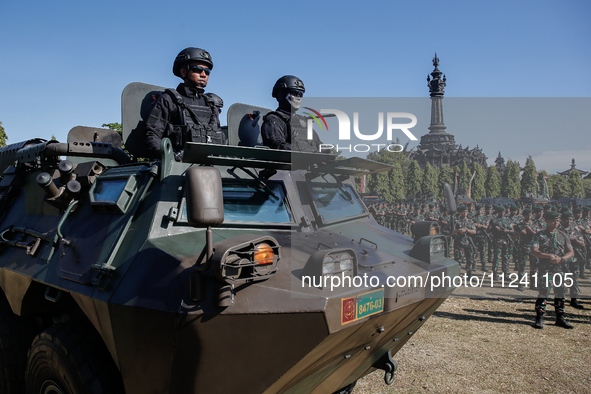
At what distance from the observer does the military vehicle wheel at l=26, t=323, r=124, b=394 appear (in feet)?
9.72

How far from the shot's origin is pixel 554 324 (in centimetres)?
793

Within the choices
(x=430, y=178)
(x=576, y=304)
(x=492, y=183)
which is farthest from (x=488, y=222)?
(x=430, y=178)

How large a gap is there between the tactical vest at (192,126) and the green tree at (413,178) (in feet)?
18.1

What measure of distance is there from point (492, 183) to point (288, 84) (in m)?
9.82

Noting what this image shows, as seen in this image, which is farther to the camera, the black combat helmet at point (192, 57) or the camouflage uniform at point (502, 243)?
the camouflage uniform at point (502, 243)

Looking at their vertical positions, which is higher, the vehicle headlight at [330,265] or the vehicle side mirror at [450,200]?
the vehicle side mirror at [450,200]

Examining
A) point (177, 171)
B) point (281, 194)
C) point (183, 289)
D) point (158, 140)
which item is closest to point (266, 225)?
point (281, 194)

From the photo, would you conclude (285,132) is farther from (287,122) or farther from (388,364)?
(388,364)

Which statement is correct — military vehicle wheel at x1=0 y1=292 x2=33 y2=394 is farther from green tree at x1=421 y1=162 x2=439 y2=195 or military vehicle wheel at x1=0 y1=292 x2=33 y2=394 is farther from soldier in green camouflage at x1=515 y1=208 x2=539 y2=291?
soldier in green camouflage at x1=515 y1=208 x2=539 y2=291

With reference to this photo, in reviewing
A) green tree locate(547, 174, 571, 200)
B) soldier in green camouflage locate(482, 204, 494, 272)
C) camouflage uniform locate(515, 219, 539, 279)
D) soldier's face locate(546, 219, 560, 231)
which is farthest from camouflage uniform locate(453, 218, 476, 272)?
green tree locate(547, 174, 571, 200)

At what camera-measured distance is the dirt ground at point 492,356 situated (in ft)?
16.7

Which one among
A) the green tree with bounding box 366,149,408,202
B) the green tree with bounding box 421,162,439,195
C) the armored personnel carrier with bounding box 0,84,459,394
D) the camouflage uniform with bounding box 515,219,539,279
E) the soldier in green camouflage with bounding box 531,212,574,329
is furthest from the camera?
the camouflage uniform with bounding box 515,219,539,279

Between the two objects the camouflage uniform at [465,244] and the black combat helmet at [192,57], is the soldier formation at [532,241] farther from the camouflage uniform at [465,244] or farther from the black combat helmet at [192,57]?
the black combat helmet at [192,57]

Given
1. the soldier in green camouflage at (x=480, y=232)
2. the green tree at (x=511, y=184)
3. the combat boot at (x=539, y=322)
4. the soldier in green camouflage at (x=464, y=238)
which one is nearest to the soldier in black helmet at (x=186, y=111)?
the combat boot at (x=539, y=322)
